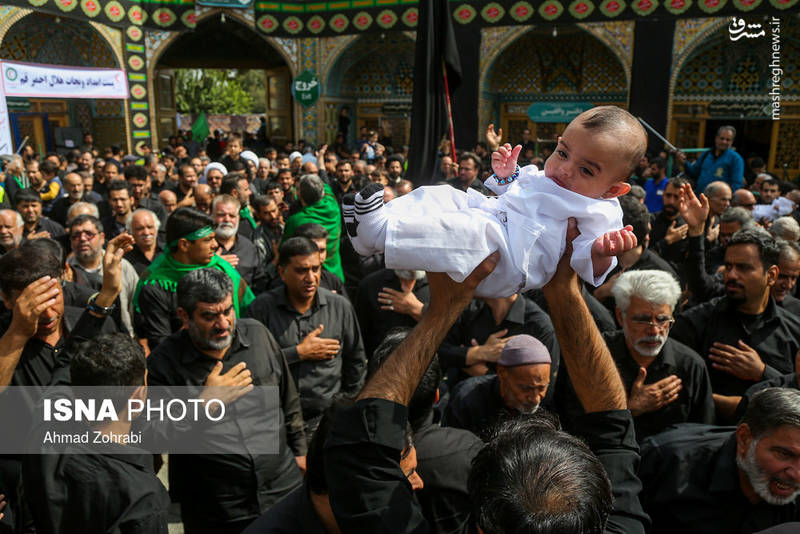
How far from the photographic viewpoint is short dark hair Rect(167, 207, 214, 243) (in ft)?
11.5

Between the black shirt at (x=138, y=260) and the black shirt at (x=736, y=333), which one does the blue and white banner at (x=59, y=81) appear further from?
the black shirt at (x=736, y=333)

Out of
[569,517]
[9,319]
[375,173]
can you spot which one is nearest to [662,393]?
[569,517]

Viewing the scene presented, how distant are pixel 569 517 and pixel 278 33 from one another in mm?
16154

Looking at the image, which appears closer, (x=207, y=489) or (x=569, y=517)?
(x=569, y=517)

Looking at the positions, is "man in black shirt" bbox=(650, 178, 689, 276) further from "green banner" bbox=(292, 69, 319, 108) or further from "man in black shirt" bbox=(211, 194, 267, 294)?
"green banner" bbox=(292, 69, 319, 108)

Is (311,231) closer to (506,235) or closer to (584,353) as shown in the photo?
(506,235)

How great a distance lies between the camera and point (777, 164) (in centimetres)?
1355

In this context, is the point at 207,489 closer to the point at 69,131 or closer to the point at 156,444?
the point at 156,444

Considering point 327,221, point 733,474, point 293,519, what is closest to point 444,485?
point 293,519

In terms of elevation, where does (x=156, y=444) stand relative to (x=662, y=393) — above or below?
below

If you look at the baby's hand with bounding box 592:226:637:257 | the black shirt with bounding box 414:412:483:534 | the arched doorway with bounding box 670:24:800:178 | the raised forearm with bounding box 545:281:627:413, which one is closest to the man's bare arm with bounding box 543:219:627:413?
the raised forearm with bounding box 545:281:627:413

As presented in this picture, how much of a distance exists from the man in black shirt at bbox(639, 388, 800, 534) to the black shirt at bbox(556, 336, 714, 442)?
1.26 feet

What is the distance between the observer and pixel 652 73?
13.0 m

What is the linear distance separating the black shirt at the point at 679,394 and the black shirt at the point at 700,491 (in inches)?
15.5
